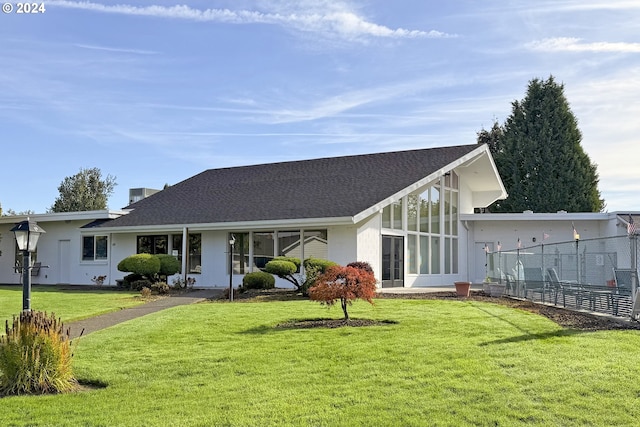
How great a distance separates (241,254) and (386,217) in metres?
5.57

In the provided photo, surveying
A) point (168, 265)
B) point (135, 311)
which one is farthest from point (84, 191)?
point (135, 311)

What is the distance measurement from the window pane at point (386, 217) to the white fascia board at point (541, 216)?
6382 mm

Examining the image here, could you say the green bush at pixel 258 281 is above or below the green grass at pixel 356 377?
above

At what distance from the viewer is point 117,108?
21859mm

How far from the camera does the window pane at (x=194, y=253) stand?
24484 mm

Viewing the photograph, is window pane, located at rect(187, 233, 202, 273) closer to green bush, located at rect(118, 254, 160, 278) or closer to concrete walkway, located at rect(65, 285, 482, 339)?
green bush, located at rect(118, 254, 160, 278)

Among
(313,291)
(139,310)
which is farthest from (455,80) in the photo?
(139,310)

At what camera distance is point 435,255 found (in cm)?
2605

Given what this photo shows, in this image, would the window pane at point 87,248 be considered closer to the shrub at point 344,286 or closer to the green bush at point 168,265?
the green bush at point 168,265

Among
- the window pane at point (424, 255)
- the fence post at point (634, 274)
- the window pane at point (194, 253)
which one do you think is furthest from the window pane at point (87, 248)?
the fence post at point (634, 274)

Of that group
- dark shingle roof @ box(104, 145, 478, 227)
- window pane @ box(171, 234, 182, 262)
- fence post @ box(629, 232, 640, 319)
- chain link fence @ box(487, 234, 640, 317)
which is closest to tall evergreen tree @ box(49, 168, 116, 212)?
dark shingle roof @ box(104, 145, 478, 227)

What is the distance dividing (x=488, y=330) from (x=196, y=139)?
62.6ft

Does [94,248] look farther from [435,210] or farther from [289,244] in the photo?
[435,210]

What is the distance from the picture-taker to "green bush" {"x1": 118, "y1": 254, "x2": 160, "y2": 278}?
883 inches
